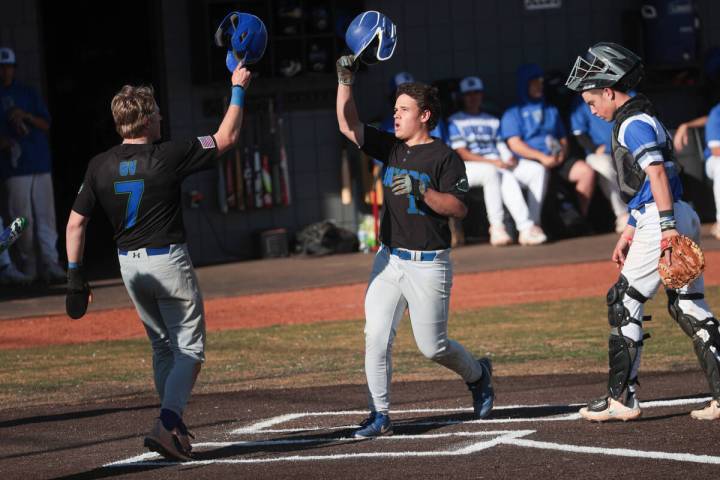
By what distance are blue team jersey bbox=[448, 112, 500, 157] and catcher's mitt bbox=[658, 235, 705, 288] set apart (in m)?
A: 10.0

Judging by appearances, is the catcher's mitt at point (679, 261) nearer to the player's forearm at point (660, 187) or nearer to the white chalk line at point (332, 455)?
the player's forearm at point (660, 187)

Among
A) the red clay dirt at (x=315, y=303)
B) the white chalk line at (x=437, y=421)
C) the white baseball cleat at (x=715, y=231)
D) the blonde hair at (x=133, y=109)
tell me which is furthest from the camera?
the white baseball cleat at (x=715, y=231)

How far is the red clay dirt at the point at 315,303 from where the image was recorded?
12438 mm

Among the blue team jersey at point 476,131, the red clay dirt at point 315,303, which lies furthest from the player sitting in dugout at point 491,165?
the red clay dirt at point 315,303

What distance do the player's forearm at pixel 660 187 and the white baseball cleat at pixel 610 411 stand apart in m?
1.10

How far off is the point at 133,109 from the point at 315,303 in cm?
689

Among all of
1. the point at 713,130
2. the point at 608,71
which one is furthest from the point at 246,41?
the point at 713,130

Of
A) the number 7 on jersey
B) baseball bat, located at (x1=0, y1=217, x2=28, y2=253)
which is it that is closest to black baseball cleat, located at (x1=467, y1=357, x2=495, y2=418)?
the number 7 on jersey

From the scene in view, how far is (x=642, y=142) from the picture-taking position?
7.15 m

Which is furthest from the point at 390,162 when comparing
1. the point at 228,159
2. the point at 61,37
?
the point at 61,37

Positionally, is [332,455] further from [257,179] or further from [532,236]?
[257,179]

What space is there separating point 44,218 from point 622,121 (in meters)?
9.51

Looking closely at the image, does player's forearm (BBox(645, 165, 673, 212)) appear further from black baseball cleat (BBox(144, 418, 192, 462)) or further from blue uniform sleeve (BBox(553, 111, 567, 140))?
blue uniform sleeve (BBox(553, 111, 567, 140))

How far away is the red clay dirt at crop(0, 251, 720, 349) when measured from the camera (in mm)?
12438
